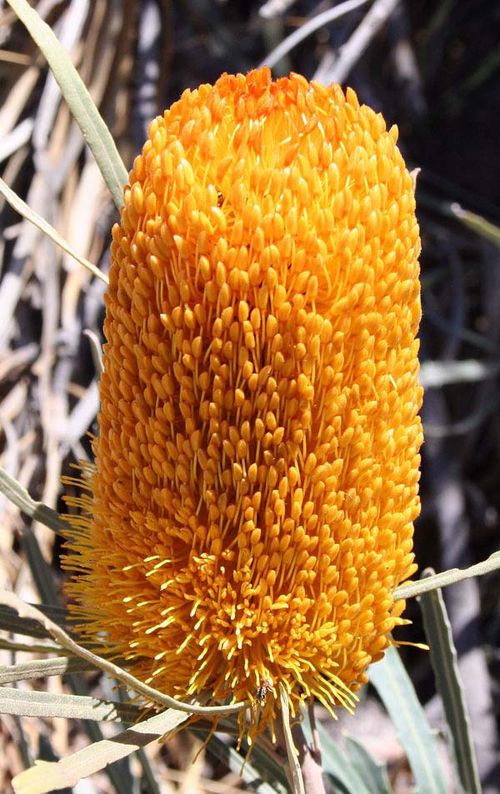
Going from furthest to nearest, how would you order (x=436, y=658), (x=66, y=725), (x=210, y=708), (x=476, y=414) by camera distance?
1. (x=476, y=414)
2. (x=66, y=725)
3. (x=436, y=658)
4. (x=210, y=708)

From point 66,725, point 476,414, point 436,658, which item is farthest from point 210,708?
point 476,414

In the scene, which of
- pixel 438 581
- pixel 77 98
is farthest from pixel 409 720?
pixel 77 98

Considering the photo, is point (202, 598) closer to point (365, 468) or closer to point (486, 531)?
point (365, 468)

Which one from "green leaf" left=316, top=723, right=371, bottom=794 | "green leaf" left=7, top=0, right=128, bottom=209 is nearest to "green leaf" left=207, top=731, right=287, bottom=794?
"green leaf" left=316, top=723, right=371, bottom=794

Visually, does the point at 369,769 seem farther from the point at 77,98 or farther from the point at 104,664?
the point at 77,98

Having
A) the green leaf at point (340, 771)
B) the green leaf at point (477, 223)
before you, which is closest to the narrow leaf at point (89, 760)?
the green leaf at point (340, 771)

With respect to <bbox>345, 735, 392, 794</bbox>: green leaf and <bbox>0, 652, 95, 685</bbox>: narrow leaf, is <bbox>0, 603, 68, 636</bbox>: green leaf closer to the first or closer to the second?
<bbox>0, 652, 95, 685</bbox>: narrow leaf

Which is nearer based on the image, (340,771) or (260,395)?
(260,395)
